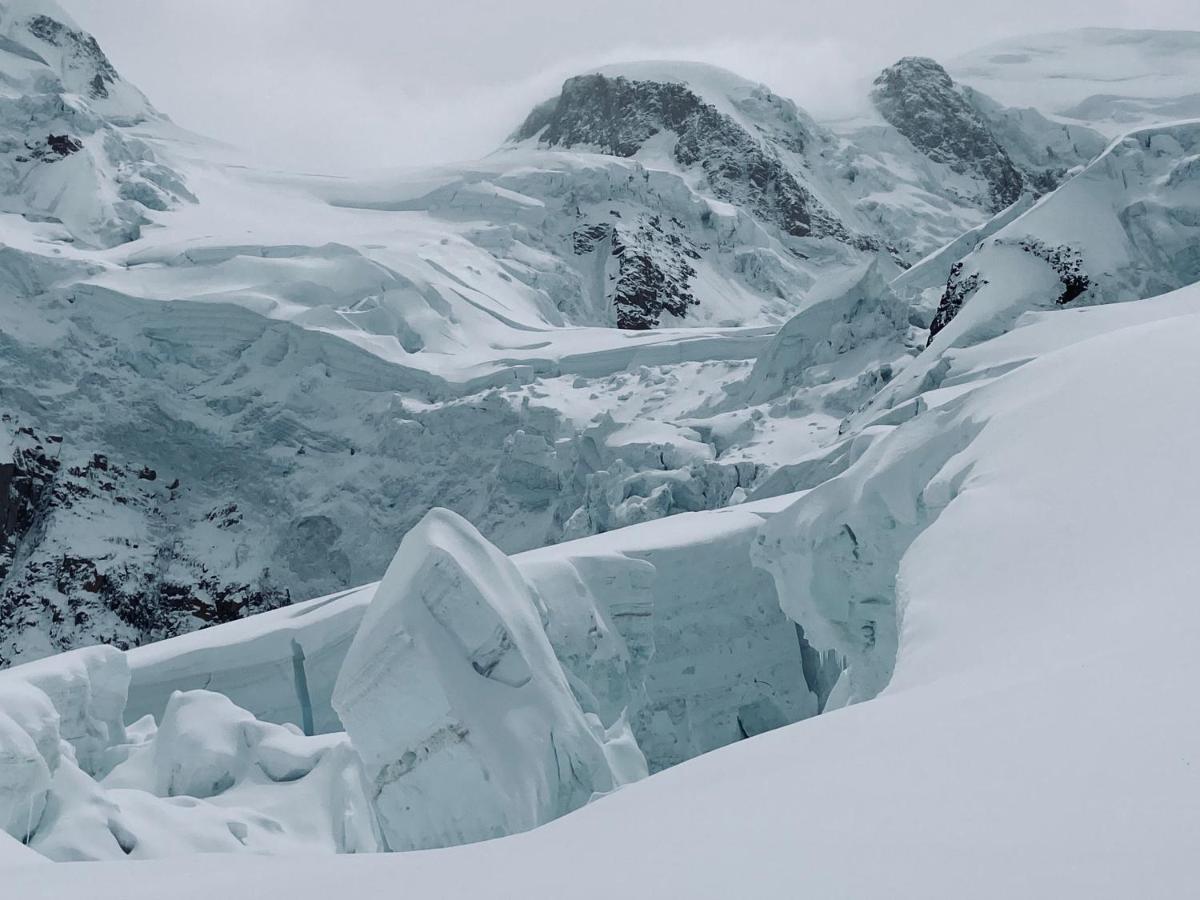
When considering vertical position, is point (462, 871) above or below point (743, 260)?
above

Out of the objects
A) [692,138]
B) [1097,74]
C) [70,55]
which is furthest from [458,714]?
[1097,74]

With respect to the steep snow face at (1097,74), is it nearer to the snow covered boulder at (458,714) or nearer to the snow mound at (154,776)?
the snow mound at (154,776)

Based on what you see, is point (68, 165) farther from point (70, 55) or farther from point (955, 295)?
point (955, 295)

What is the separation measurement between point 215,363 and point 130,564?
18.8 ft

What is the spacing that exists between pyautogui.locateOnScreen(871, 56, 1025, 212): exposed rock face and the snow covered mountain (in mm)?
17523

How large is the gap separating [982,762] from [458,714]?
520 centimetres

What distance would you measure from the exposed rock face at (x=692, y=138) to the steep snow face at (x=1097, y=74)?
18.0 metres

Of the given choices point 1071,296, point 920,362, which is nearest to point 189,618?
point 920,362

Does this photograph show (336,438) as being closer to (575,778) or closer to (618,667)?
(618,667)

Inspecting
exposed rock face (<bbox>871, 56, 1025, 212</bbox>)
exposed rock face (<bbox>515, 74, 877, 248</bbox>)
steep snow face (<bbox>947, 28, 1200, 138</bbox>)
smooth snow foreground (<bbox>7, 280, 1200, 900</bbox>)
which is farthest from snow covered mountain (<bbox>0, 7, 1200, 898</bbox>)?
steep snow face (<bbox>947, 28, 1200, 138</bbox>)

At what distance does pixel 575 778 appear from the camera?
803 centimetres

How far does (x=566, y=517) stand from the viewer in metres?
25.1

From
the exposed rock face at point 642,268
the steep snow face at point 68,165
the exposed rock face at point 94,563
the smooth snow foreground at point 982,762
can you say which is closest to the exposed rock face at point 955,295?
the smooth snow foreground at point 982,762

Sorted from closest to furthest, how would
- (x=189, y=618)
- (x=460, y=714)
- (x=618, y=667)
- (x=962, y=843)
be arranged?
(x=962, y=843)
(x=460, y=714)
(x=618, y=667)
(x=189, y=618)
